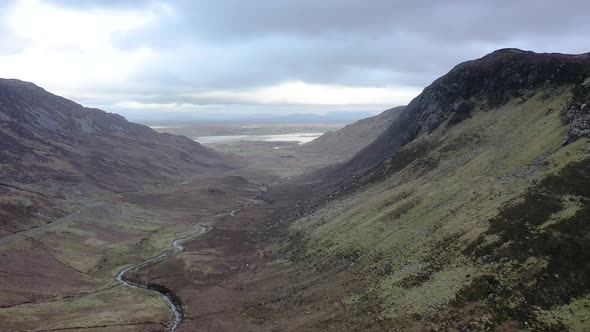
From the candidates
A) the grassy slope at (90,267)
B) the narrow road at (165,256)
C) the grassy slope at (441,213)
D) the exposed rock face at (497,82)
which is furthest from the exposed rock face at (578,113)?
the grassy slope at (90,267)

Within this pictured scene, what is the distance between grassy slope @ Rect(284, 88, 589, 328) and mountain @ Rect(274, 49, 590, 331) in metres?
0.28

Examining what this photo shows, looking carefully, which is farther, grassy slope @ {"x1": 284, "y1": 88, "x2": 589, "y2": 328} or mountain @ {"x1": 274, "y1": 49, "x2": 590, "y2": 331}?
grassy slope @ {"x1": 284, "y1": 88, "x2": 589, "y2": 328}

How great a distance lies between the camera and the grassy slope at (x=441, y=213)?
54.9 meters

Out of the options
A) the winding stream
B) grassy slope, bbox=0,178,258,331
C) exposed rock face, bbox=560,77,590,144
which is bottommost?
the winding stream

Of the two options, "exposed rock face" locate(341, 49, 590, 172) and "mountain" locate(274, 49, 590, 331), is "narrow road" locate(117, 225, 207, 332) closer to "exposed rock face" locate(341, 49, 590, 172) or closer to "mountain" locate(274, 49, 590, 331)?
"mountain" locate(274, 49, 590, 331)

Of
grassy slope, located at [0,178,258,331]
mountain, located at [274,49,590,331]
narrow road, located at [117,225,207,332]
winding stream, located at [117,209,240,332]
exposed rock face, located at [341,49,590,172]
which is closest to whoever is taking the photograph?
mountain, located at [274,49,590,331]

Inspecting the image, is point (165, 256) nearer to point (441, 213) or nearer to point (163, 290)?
point (163, 290)

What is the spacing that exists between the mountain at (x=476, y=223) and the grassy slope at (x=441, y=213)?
0.28 meters

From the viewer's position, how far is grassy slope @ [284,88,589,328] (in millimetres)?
54906

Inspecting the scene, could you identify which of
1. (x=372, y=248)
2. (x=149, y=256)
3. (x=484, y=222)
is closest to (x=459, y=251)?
(x=484, y=222)

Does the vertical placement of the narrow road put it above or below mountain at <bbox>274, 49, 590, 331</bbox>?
below

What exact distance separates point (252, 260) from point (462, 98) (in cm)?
7652

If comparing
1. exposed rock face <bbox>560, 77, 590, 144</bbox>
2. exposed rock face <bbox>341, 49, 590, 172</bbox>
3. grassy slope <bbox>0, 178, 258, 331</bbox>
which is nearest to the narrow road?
grassy slope <bbox>0, 178, 258, 331</bbox>

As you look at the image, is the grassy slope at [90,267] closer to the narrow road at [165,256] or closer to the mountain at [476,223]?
the narrow road at [165,256]
